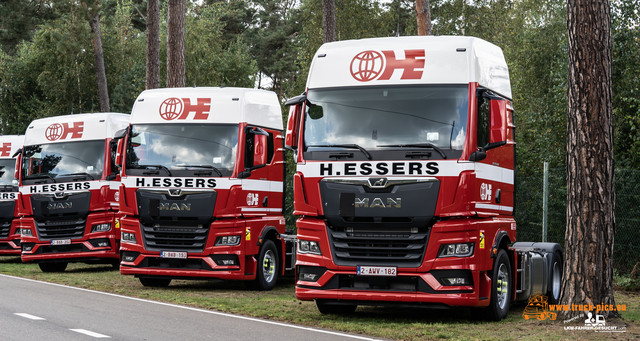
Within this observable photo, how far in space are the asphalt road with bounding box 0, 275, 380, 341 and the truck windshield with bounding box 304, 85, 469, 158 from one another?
245 cm

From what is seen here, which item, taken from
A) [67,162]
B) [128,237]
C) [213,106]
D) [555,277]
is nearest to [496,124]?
[555,277]

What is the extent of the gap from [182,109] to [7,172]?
1037 centimetres

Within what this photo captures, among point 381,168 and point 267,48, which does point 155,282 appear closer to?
point 381,168

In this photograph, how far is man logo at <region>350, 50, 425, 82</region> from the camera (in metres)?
9.91

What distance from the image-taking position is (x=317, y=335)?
29.8ft

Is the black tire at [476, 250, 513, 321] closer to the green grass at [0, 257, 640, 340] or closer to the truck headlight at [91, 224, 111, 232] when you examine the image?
the green grass at [0, 257, 640, 340]

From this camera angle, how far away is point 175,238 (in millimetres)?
13648

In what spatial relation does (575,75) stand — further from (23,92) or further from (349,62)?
(23,92)

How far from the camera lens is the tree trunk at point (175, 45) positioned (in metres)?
20.8

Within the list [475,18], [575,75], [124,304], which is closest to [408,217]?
[575,75]

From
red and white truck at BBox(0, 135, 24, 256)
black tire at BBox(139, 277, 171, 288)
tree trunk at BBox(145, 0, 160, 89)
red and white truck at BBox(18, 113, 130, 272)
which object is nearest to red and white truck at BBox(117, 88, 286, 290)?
black tire at BBox(139, 277, 171, 288)

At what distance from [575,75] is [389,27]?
113 feet

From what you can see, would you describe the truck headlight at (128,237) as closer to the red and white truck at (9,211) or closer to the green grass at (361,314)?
the green grass at (361,314)

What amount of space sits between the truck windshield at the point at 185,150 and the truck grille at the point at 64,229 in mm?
4156
